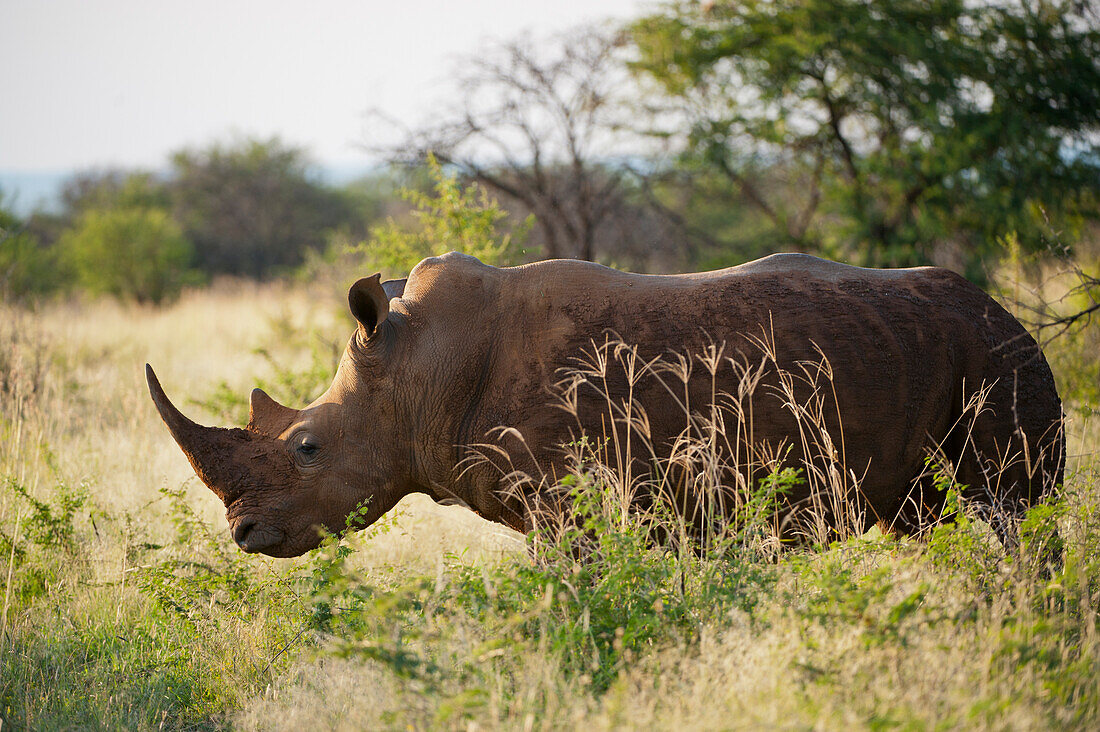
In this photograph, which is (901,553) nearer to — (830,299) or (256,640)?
(830,299)

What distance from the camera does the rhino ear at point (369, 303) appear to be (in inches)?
152

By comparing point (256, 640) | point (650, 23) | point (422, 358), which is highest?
point (650, 23)

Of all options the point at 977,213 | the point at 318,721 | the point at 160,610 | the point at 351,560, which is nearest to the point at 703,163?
the point at 977,213

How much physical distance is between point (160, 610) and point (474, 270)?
2.20 m

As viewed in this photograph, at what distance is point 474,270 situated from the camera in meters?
4.16

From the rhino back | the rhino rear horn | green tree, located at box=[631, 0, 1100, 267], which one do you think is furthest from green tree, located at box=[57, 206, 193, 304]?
the rhino back

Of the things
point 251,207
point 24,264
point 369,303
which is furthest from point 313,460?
point 251,207

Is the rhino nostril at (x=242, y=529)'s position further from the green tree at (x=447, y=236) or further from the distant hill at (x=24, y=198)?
the distant hill at (x=24, y=198)

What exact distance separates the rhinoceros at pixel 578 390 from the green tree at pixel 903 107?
8742mm

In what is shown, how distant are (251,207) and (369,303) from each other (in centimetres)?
2819

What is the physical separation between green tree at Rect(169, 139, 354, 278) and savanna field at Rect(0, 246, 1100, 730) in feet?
78.4

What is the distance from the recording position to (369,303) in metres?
3.95

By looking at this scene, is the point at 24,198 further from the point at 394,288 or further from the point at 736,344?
the point at 736,344

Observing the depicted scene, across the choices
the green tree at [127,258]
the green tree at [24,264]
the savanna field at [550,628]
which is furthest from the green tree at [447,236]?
the green tree at [127,258]
